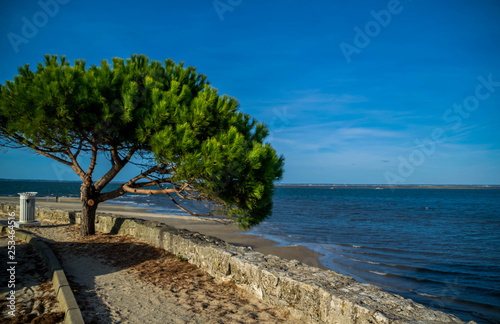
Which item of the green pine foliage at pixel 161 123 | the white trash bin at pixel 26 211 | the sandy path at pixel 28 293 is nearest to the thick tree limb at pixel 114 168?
the green pine foliage at pixel 161 123

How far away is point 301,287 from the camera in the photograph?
153 inches

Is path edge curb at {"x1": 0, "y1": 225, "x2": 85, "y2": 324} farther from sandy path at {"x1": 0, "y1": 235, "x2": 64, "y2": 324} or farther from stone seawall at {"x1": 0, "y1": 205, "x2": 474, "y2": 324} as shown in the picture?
stone seawall at {"x1": 0, "y1": 205, "x2": 474, "y2": 324}

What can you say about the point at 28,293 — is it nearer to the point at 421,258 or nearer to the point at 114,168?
the point at 114,168

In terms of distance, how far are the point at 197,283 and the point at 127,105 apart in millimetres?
3501

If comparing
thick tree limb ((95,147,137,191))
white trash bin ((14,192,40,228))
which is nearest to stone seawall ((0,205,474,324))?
thick tree limb ((95,147,137,191))

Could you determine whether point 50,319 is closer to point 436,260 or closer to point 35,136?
point 35,136

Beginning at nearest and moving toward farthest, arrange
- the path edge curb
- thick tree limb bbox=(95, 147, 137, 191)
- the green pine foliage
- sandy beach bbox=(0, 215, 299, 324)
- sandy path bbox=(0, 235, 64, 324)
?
the path edge curb, sandy path bbox=(0, 235, 64, 324), sandy beach bbox=(0, 215, 299, 324), the green pine foliage, thick tree limb bbox=(95, 147, 137, 191)

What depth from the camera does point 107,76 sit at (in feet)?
21.3

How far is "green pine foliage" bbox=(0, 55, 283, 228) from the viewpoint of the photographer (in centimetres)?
544

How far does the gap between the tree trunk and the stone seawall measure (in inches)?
113

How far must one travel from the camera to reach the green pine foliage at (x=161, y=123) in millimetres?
5438

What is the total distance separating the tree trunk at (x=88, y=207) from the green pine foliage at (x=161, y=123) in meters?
1.68

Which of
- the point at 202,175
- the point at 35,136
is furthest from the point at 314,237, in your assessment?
the point at 35,136

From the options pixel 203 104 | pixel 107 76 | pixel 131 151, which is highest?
pixel 107 76
